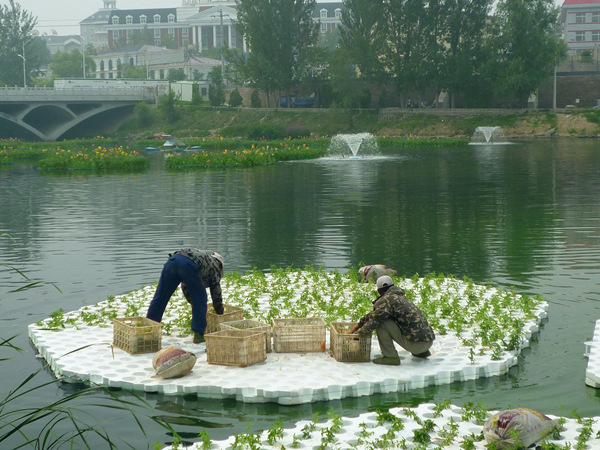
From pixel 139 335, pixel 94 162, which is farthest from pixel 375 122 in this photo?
pixel 139 335

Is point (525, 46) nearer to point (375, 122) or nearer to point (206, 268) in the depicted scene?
point (375, 122)

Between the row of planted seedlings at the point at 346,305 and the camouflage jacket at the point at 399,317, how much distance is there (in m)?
0.76

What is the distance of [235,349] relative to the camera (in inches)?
419

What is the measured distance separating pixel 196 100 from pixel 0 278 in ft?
282

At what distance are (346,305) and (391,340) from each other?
9.73 feet

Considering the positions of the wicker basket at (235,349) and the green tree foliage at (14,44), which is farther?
the green tree foliage at (14,44)

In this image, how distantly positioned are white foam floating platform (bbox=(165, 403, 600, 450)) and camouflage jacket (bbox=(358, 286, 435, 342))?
1.71 m

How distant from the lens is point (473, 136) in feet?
240

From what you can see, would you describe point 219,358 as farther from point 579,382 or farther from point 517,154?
point 517,154

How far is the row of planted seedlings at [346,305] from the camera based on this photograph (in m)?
12.0

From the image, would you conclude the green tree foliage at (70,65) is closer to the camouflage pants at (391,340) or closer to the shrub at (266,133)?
the shrub at (266,133)

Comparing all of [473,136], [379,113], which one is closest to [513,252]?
[473,136]

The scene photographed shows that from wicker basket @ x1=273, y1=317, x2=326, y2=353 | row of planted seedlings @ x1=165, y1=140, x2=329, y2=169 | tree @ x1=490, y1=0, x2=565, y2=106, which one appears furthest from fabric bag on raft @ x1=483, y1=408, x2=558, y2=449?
tree @ x1=490, y1=0, x2=565, y2=106

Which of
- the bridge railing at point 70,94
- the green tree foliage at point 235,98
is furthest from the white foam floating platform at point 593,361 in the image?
the green tree foliage at point 235,98
